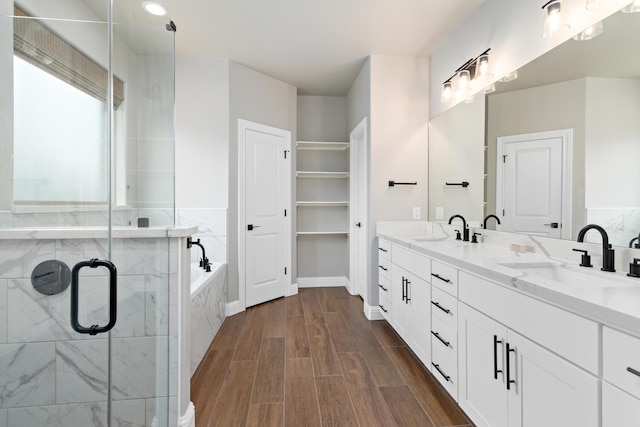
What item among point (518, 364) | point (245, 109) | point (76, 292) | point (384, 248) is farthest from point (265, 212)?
point (518, 364)

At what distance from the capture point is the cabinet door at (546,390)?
3.01 feet

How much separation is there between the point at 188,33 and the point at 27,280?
2.56 metres

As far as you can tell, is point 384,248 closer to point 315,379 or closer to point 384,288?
point 384,288

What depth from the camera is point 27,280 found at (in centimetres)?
114

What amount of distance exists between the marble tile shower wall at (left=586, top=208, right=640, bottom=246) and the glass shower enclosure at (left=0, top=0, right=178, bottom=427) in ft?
6.86

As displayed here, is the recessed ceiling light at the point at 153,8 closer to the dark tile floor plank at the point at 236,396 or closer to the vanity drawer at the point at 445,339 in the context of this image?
the dark tile floor plank at the point at 236,396

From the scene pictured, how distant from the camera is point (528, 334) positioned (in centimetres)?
115

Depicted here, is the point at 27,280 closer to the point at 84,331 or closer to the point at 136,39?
the point at 84,331

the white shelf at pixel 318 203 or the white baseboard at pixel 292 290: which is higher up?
the white shelf at pixel 318 203

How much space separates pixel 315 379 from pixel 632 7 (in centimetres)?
257

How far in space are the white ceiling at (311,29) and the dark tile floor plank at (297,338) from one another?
277cm

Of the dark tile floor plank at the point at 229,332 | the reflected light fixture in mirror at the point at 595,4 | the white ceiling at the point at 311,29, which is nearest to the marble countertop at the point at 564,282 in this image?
the reflected light fixture in mirror at the point at 595,4

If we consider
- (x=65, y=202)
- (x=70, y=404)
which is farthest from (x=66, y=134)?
(x=70, y=404)

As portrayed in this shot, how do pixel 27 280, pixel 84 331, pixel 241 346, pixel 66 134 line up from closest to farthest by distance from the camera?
pixel 84 331 → pixel 27 280 → pixel 66 134 → pixel 241 346
